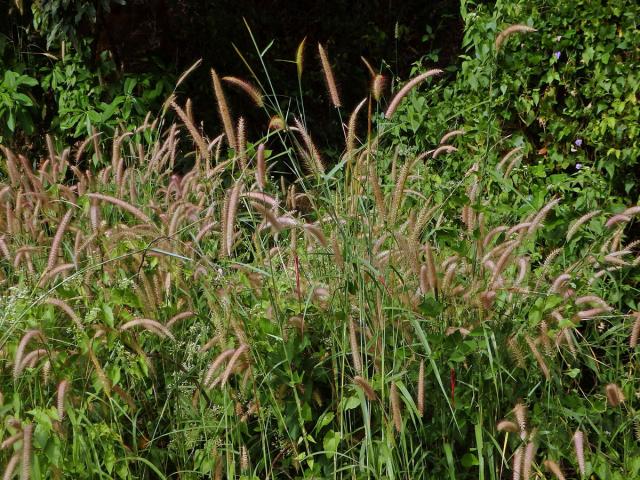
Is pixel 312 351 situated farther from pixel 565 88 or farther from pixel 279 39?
pixel 279 39

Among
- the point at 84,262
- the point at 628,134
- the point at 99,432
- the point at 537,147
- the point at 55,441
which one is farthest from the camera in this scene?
the point at 537,147

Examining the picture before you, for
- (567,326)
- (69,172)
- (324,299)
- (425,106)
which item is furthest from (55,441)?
(69,172)

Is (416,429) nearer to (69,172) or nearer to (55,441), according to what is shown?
(55,441)

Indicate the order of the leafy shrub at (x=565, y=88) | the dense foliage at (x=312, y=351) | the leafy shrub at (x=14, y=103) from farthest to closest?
the leafy shrub at (x=14, y=103) → the leafy shrub at (x=565, y=88) → the dense foliage at (x=312, y=351)

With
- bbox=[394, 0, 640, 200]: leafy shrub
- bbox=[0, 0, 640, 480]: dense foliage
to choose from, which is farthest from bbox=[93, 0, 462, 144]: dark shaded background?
bbox=[0, 0, 640, 480]: dense foliage

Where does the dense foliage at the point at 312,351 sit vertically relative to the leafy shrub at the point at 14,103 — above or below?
above

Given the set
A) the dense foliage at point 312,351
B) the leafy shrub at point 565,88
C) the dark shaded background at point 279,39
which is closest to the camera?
the dense foliage at point 312,351

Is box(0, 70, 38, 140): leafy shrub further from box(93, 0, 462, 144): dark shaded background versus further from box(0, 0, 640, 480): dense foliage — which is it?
box(0, 0, 640, 480): dense foliage

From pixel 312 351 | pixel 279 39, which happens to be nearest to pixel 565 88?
pixel 312 351

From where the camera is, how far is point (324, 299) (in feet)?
10.1

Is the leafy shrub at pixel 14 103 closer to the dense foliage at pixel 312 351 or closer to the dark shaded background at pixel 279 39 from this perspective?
the dark shaded background at pixel 279 39

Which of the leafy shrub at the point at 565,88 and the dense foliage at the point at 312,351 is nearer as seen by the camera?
the dense foliage at the point at 312,351

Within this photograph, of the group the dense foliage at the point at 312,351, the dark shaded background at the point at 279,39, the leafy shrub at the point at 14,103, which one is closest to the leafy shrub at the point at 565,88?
the dense foliage at the point at 312,351

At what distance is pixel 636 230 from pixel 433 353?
7.31ft
